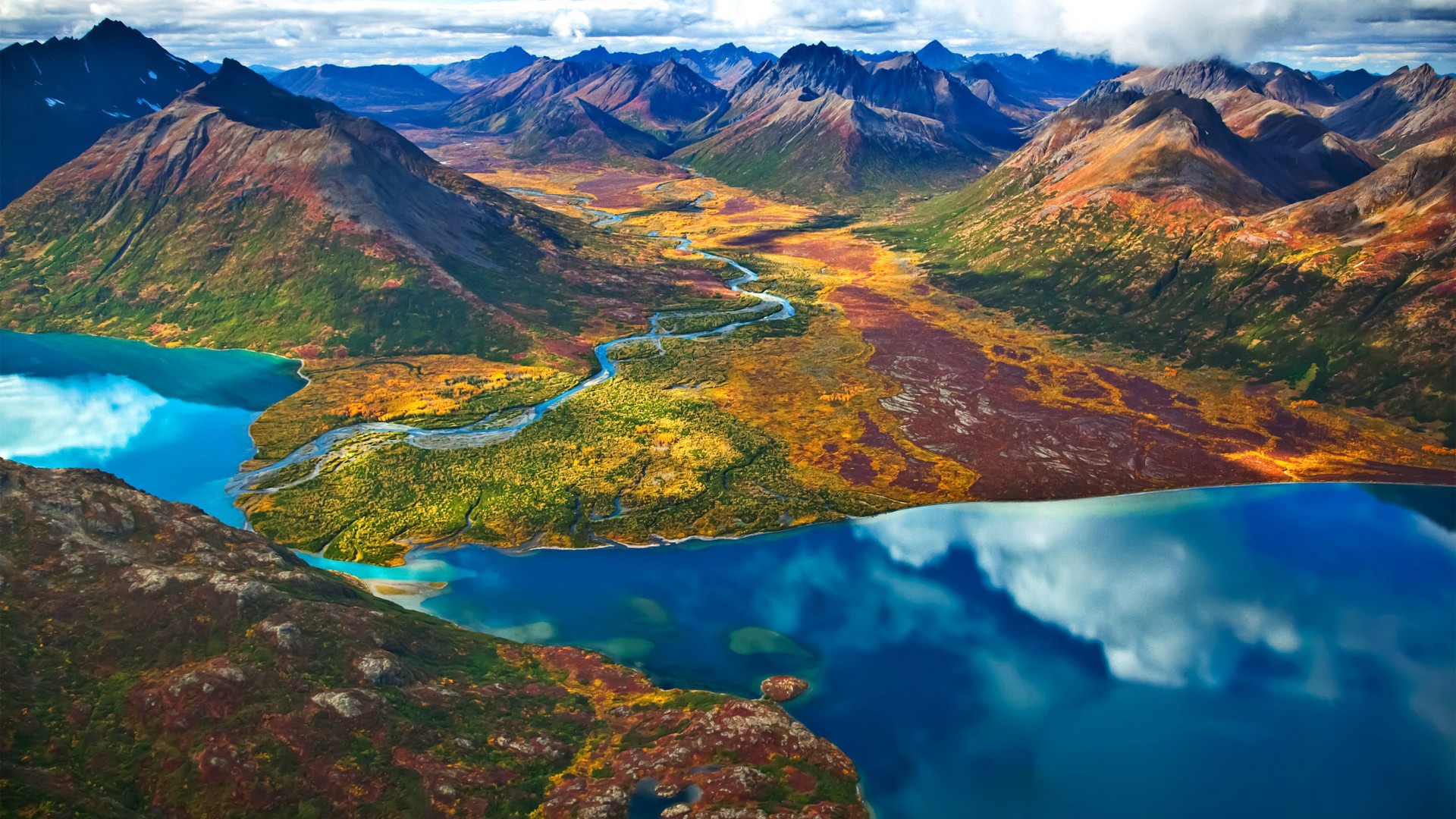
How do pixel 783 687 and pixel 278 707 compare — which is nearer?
pixel 278 707

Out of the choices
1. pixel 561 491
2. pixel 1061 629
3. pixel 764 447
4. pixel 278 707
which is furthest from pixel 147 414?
pixel 1061 629

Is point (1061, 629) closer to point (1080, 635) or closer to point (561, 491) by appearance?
point (1080, 635)

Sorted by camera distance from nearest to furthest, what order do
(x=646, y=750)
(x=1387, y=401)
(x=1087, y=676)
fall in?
(x=646, y=750) → (x=1087, y=676) → (x=1387, y=401)

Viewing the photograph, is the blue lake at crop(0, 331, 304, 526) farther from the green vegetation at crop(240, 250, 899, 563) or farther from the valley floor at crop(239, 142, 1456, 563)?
the green vegetation at crop(240, 250, 899, 563)

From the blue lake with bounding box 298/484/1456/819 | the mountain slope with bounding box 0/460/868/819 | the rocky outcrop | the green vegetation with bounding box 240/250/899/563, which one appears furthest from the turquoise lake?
the mountain slope with bounding box 0/460/868/819

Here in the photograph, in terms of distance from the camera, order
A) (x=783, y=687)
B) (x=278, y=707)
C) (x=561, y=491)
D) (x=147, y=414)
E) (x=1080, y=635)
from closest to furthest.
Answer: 1. (x=278, y=707)
2. (x=783, y=687)
3. (x=1080, y=635)
4. (x=561, y=491)
5. (x=147, y=414)

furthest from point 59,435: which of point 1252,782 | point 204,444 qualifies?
point 1252,782

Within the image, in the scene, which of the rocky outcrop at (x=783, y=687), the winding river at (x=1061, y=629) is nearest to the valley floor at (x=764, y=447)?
the winding river at (x=1061, y=629)

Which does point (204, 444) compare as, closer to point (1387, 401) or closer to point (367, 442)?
point (367, 442)
